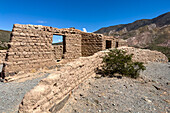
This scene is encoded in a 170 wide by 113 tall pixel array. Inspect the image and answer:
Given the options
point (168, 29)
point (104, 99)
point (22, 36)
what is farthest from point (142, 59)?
point (168, 29)

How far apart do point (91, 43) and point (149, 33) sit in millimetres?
42447

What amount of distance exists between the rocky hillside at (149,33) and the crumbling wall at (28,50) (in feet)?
79.8

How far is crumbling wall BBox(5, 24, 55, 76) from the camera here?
5289 millimetres

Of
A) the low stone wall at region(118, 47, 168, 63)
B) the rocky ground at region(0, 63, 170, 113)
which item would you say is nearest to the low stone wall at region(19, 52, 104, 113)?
the rocky ground at region(0, 63, 170, 113)

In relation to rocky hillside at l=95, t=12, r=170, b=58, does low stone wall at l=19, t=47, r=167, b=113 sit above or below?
below

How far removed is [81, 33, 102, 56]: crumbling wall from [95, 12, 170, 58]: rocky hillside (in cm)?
2024

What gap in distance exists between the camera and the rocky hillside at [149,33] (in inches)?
1332

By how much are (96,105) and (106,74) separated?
243 centimetres

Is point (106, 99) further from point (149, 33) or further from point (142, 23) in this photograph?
point (142, 23)

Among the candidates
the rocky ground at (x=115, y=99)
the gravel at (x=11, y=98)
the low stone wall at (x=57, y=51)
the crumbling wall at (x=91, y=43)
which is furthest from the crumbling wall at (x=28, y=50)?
the low stone wall at (x=57, y=51)

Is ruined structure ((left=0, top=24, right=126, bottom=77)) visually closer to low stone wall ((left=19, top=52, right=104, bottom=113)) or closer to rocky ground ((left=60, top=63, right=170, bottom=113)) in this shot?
low stone wall ((left=19, top=52, right=104, bottom=113))

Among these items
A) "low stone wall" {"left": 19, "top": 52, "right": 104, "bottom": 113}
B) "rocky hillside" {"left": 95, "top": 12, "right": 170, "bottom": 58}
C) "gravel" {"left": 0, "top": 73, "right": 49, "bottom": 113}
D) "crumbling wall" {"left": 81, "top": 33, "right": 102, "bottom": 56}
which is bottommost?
"gravel" {"left": 0, "top": 73, "right": 49, "bottom": 113}

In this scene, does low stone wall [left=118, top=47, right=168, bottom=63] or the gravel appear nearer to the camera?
the gravel

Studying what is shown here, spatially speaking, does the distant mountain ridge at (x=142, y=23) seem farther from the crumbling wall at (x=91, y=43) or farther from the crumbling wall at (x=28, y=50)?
the crumbling wall at (x=28, y=50)
